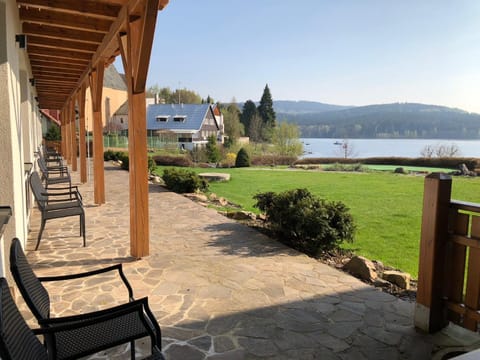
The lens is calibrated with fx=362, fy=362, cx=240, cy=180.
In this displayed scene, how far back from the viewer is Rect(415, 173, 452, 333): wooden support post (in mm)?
2926

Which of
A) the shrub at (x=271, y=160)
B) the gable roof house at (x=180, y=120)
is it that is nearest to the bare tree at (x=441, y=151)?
the shrub at (x=271, y=160)

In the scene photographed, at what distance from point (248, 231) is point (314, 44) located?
1928 centimetres

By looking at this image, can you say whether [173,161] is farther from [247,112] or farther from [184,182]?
[247,112]

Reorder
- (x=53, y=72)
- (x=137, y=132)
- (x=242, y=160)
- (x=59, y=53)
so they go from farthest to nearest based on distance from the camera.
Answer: (x=242, y=160), (x=53, y=72), (x=59, y=53), (x=137, y=132)

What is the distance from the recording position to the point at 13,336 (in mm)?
1394

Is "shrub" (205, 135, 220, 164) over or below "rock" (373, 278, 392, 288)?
over

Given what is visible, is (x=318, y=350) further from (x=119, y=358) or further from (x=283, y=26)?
(x=283, y=26)

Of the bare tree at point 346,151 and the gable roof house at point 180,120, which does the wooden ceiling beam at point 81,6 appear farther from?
the gable roof house at point 180,120

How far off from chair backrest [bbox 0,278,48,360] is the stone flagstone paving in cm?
122

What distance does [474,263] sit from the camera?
272 centimetres

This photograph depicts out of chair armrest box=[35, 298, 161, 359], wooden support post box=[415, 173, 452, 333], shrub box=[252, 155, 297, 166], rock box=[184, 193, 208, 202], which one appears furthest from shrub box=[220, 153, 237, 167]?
chair armrest box=[35, 298, 161, 359]

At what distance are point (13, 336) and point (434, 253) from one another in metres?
2.90

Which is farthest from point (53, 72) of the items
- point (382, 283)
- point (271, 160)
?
point (271, 160)

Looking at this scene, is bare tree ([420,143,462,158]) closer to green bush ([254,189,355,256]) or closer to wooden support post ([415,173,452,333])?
green bush ([254,189,355,256])
